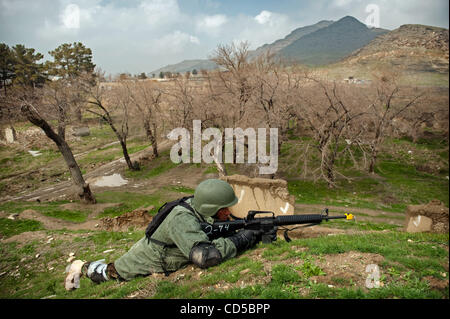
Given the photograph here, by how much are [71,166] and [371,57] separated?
34384 millimetres

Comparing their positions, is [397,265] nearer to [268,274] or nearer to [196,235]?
[268,274]

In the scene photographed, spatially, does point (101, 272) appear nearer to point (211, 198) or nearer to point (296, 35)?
point (211, 198)

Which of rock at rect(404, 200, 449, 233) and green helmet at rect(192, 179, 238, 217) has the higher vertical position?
green helmet at rect(192, 179, 238, 217)

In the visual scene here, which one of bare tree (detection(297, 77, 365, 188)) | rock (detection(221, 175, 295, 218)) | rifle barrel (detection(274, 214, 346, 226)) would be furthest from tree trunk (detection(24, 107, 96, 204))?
bare tree (detection(297, 77, 365, 188))

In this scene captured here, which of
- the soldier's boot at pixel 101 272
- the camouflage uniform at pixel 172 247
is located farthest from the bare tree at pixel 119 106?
the camouflage uniform at pixel 172 247

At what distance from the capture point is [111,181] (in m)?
22.4

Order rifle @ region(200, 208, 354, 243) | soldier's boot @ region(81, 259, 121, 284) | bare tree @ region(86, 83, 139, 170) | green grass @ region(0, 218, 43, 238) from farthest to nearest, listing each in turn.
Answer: bare tree @ region(86, 83, 139, 170) < green grass @ region(0, 218, 43, 238) < soldier's boot @ region(81, 259, 121, 284) < rifle @ region(200, 208, 354, 243)

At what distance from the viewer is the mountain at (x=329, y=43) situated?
31.4 meters

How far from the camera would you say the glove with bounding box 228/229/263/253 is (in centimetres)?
464

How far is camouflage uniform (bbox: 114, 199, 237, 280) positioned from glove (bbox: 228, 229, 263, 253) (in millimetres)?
121

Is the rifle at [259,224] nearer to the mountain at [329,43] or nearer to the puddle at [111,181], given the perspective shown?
the puddle at [111,181]

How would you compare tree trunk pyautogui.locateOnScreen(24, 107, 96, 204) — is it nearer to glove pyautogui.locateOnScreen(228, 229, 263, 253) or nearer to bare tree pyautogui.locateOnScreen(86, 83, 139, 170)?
bare tree pyautogui.locateOnScreen(86, 83, 139, 170)

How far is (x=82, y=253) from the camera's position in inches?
333

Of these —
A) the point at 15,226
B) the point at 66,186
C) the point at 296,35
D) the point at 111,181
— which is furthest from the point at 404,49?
the point at 15,226
